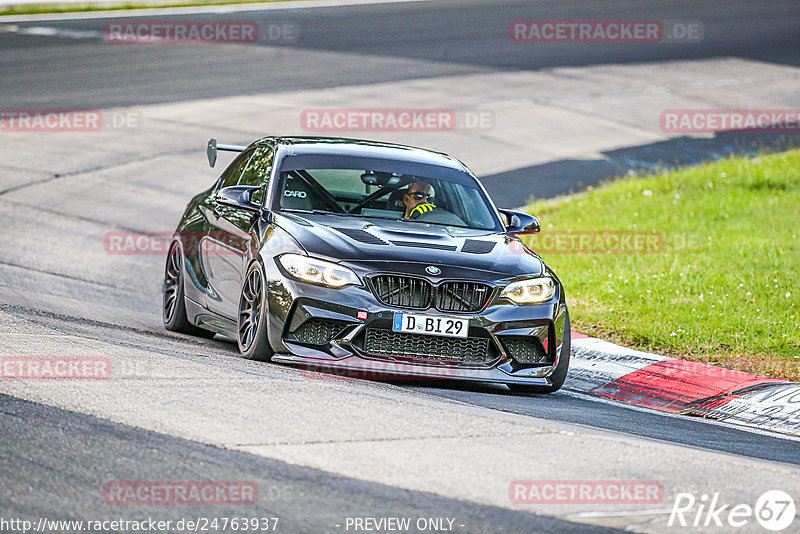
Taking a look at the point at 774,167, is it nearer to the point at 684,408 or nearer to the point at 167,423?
the point at 684,408

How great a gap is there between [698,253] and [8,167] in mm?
9613

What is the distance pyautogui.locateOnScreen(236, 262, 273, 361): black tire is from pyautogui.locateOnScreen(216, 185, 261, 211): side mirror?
0.61m

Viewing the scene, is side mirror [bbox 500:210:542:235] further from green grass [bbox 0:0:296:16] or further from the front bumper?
green grass [bbox 0:0:296:16]

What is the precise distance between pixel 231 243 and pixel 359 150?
127cm

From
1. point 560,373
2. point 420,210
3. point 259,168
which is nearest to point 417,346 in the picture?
point 560,373

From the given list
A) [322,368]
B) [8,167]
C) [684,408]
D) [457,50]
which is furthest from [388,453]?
[457,50]

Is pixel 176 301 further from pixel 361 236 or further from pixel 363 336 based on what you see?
pixel 363 336

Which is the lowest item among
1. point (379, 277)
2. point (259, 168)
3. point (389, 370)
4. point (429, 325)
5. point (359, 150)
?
point (389, 370)

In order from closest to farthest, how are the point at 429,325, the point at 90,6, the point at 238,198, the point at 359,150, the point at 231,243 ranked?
1. the point at 429,325
2. the point at 238,198
3. the point at 231,243
4. the point at 359,150
5. the point at 90,6

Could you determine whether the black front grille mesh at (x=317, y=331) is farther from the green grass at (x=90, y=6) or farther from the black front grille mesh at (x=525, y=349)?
the green grass at (x=90, y=6)

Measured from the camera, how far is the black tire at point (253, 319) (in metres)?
8.29

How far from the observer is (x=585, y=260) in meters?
14.1

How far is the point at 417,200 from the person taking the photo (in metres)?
9.31

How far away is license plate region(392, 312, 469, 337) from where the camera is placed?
795 cm
